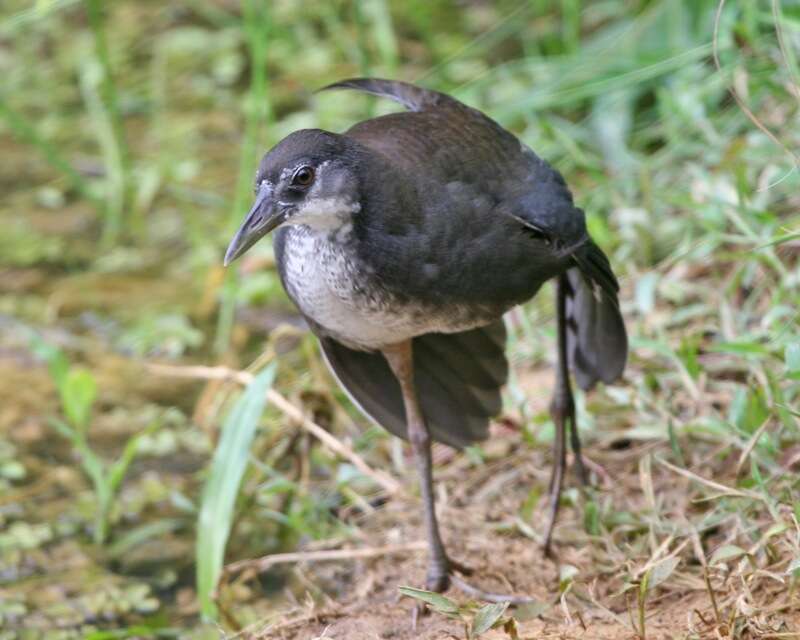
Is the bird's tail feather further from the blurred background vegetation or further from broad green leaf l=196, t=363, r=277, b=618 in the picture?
broad green leaf l=196, t=363, r=277, b=618

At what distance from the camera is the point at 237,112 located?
6578 millimetres

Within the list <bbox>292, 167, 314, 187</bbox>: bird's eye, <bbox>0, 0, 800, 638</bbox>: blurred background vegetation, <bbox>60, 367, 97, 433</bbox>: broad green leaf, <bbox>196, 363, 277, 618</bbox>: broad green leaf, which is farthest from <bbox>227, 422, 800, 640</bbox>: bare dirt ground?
<bbox>292, 167, 314, 187</bbox>: bird's eye

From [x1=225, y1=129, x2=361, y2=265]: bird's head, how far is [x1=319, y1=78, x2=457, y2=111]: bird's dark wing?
517 mm

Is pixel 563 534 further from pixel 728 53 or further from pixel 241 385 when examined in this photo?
pixel 728 53

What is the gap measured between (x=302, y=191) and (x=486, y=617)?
0.97 meters

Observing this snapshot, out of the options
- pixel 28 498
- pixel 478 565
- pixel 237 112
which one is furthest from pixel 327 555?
pixel 237 112

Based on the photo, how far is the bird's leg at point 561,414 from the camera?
356 centimetres

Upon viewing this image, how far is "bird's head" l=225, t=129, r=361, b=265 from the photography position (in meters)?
2.97

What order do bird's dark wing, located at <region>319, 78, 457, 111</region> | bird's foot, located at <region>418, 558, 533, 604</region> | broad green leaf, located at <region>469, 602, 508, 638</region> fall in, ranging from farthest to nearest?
bird's dark wing, located at <region>319, 78, 457, 111</region>, bird's foot, located at <region>418, 558, 533, 604</region>, broad green leaf, located at <region>469, 602, 508, 638</region>

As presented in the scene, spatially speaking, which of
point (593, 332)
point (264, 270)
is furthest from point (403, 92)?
point (264, 270)

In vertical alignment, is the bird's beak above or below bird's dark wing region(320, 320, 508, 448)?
above

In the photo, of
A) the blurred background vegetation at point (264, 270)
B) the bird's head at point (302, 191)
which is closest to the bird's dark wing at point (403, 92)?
the bird's head at point (302, 191)

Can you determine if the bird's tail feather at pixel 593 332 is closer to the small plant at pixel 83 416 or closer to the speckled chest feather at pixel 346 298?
the speckled chest feather at pixel 346 298

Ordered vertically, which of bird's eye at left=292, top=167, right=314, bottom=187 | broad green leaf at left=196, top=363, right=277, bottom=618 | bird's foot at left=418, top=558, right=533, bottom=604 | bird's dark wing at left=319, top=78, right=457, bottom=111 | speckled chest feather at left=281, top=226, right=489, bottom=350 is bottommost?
bird's foot at left=418, top=558, right=533, bottom=604
